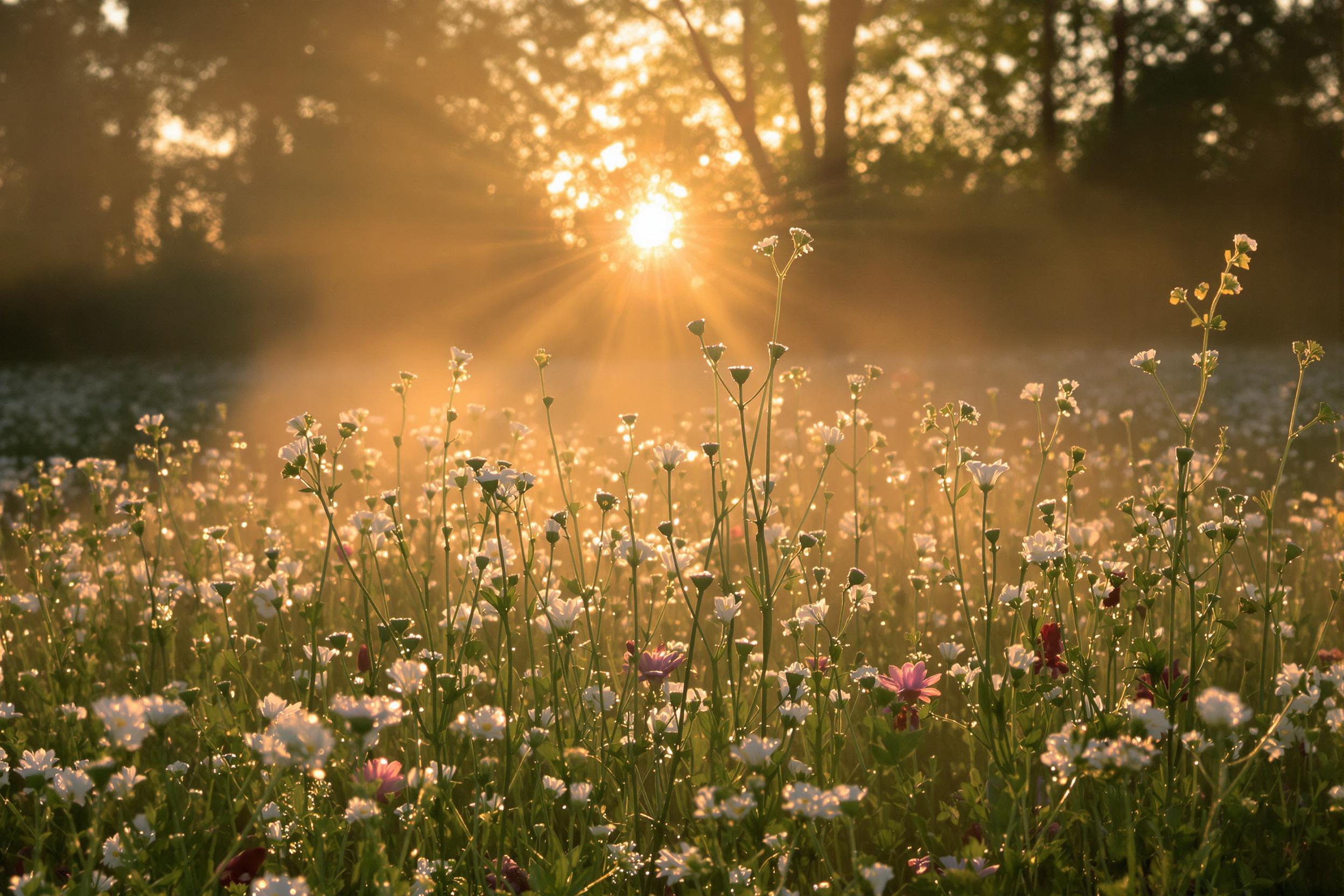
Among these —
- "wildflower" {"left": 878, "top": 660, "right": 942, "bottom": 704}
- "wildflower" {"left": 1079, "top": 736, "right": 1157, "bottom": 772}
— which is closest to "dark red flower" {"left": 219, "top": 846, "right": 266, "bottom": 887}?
"wildflower" {"left": 878, "top": 660, "right": 942, "bottom": 704}

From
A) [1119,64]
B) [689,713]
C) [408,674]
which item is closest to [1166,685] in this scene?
[689,713]

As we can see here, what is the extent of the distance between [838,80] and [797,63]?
89cm

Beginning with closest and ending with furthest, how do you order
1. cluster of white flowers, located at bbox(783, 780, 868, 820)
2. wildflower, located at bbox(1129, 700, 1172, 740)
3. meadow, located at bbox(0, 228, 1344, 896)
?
cluster of white flowers, located at bbox(783, 780, 868, 820) < wildflower, located at bbox(1129, 700, 1172, 740) < meadow, located at bbox(0, 228, 1344, 896)

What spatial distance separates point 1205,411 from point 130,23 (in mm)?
27214

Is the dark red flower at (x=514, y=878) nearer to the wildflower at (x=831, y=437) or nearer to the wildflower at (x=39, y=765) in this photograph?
the wildflower at (x=39, y=765)

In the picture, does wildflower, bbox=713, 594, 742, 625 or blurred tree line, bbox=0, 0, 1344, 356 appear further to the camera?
blurred tree line, bbox=0, 0, 1344, 356

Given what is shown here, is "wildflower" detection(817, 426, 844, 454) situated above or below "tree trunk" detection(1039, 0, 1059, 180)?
below

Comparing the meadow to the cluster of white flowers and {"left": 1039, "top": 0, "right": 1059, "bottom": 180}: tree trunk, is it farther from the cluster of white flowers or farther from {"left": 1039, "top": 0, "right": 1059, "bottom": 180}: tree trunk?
{"left": 1039, "top": 0, "right": 1059, "bottom": 180}: tree trunk

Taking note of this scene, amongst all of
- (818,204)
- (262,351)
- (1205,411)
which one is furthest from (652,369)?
(262,351)

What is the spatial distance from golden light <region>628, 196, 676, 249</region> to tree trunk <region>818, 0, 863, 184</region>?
3348mm

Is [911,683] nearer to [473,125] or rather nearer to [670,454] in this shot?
[670,454]

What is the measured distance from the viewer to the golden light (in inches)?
802

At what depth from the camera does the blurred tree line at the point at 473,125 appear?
23234 millimetres

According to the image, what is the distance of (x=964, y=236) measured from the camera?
2094cm
